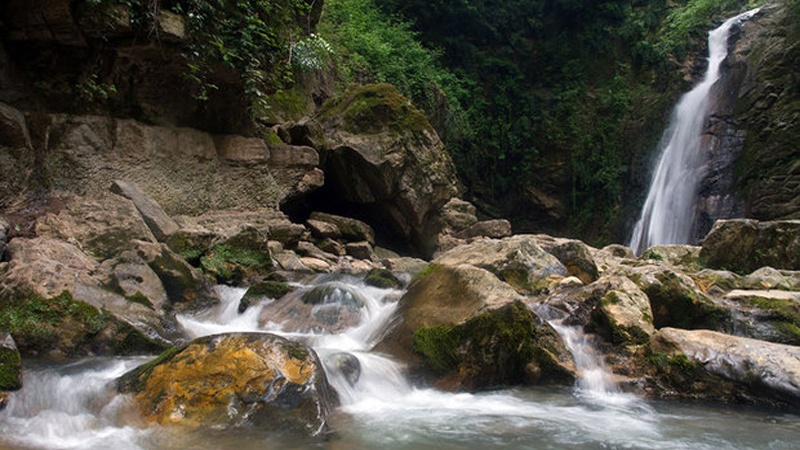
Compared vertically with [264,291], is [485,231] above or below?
above

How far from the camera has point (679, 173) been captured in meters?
17.5

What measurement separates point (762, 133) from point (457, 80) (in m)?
10.9

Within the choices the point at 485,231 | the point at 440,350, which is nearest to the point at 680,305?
the point at 440,350

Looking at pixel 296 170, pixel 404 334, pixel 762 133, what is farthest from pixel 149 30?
pixel 762 133

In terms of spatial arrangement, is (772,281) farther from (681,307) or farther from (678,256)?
(678,256)

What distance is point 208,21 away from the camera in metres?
7.07

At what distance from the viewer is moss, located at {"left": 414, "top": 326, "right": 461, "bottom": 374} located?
4.50 m

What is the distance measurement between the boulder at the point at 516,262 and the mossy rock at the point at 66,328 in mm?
3747

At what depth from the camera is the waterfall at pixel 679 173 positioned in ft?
54.9

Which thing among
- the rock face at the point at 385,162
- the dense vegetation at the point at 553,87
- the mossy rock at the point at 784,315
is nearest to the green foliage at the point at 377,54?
the dense vegetation at the point at 553,87

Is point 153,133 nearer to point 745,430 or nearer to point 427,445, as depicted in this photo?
point 427,445

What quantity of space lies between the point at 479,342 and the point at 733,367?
2.04 meters

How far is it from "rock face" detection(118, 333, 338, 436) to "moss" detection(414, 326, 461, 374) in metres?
1.18

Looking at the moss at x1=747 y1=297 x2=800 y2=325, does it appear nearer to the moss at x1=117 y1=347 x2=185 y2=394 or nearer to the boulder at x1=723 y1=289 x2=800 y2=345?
the boulder at x1=723 y1=289 x2=800 y2=345
